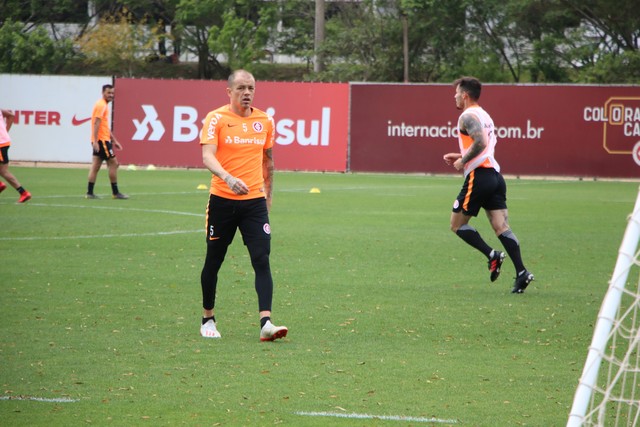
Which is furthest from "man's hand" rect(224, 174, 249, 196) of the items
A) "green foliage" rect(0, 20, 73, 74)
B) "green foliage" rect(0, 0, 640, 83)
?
"green foliage" rect(0, 20, 73, 74)

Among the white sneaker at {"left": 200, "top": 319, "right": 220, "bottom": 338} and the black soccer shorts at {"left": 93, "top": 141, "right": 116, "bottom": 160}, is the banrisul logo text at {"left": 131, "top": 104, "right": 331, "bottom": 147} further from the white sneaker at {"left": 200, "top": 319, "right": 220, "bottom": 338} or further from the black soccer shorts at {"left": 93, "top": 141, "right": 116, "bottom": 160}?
the white sneaker at {"left": 200, "top": 319, "right": 220, "bottom": 338}

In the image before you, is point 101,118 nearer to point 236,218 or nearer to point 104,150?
point 104,150

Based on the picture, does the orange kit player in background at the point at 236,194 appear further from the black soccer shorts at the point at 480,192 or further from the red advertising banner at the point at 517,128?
the red advertising banner at the point at 517,128

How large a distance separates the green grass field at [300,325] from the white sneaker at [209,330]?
13 cm

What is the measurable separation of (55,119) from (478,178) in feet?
85.6

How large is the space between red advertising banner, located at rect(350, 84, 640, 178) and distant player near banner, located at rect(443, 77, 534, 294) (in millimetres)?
21489

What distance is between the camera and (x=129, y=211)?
761 inches

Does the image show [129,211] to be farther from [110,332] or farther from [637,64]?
[637,64]

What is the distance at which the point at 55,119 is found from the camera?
35500mm

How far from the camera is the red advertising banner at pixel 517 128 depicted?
3219 centimetres

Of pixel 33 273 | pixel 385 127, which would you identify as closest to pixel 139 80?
pixel 385 127

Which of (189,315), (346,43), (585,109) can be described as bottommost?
(189,315)

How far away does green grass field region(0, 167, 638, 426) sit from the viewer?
6.27 meters

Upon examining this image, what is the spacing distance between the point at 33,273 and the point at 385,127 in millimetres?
22914
